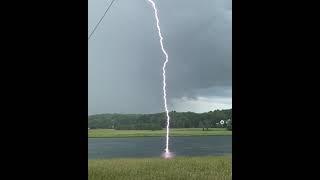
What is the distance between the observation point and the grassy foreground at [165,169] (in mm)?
6168

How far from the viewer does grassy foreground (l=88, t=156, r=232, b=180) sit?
20.2ft

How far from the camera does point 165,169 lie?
266 inches
